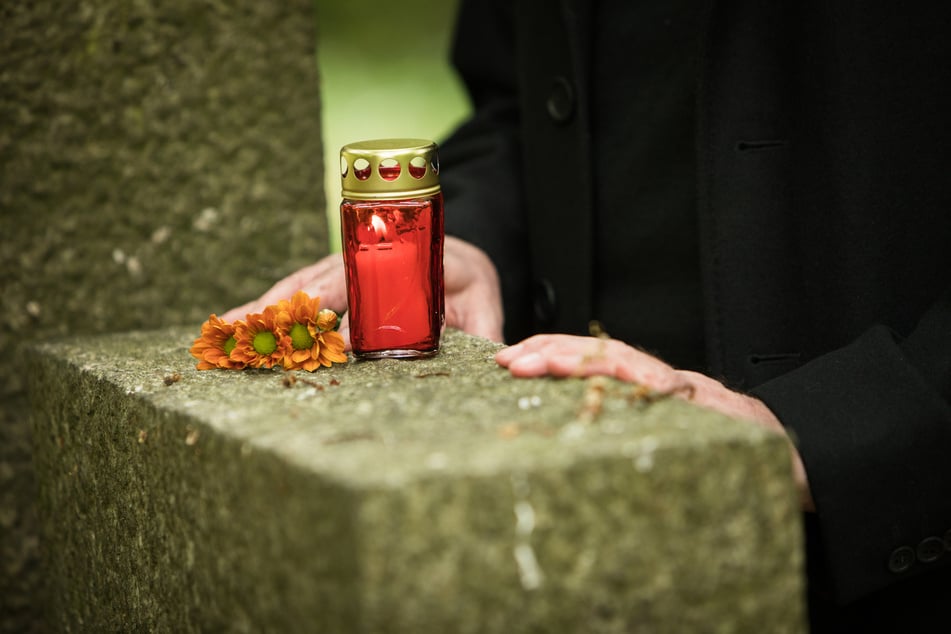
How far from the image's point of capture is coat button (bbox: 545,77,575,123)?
6.14 feet

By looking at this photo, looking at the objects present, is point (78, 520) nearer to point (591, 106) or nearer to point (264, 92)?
point (264, 92)

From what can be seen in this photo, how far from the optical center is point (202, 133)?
76.5 inches

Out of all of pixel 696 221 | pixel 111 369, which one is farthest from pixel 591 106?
pixel 111 369

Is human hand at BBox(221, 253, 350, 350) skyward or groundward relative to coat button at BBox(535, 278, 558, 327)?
skyward

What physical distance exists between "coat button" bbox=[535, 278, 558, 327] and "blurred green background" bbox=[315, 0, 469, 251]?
3.36 m

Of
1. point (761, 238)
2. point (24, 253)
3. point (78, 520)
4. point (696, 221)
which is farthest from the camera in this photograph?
point (24, 253)

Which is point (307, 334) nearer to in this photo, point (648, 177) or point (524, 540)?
point (524, 540)

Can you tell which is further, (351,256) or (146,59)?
(146,59)

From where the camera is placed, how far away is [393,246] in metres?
1.31

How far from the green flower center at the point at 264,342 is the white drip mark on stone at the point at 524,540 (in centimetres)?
56

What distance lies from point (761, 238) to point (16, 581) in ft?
4.84

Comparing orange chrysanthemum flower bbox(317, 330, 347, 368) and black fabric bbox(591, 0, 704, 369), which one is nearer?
orange chrysanthemum flower bbox(317, 330, 347, 368)

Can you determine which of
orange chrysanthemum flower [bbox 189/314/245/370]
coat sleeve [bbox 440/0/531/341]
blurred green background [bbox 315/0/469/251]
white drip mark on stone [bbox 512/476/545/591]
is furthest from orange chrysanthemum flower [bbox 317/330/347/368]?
blurred green background [bbox 315/0/469/251]

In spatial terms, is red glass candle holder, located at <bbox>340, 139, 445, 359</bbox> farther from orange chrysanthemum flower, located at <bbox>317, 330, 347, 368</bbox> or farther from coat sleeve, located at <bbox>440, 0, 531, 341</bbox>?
coat sleeve, located at <bbox>440, 0, 531, 341</bbox>
